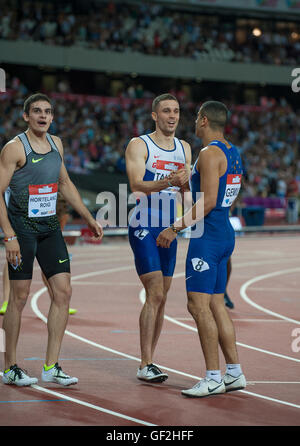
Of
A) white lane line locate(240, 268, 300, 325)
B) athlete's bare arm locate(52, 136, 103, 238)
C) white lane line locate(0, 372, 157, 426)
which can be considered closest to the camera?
white lane line locate(0, 372, 157, 426)

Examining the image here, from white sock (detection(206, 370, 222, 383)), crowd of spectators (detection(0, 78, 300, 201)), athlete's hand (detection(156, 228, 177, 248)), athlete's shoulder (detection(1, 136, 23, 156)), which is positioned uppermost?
crowd of spectators (detection(0, 78, 300, 201))

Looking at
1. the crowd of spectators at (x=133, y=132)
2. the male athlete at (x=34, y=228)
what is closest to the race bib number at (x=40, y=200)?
the male athlete at (x=34, y=228)

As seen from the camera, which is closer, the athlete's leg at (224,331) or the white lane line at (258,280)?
the athlete's leg at (224,331)

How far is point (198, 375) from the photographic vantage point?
24.1 feet

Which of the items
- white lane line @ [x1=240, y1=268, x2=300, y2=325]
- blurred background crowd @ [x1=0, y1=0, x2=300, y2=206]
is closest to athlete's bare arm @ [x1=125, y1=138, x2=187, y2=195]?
white lane line @ [x1=240, y1=268, x2=300, y2=325]

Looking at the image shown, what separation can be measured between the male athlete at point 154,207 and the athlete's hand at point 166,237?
0.54 meters

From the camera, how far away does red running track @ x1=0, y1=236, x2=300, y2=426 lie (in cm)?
586

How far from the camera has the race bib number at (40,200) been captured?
685cm

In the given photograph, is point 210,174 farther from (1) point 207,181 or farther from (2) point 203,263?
(2) point 203,263

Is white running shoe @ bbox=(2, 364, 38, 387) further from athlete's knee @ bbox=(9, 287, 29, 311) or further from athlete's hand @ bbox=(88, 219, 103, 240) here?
athlete's hand @ bbox=(88, 219, 103, 240)

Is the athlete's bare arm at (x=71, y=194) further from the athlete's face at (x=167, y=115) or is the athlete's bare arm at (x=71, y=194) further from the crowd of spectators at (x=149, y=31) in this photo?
the crowd of spectators at (x=149, y=31)

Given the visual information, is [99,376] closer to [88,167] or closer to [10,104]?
[88,167]

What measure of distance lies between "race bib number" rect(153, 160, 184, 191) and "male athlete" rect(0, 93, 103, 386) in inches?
37.7
